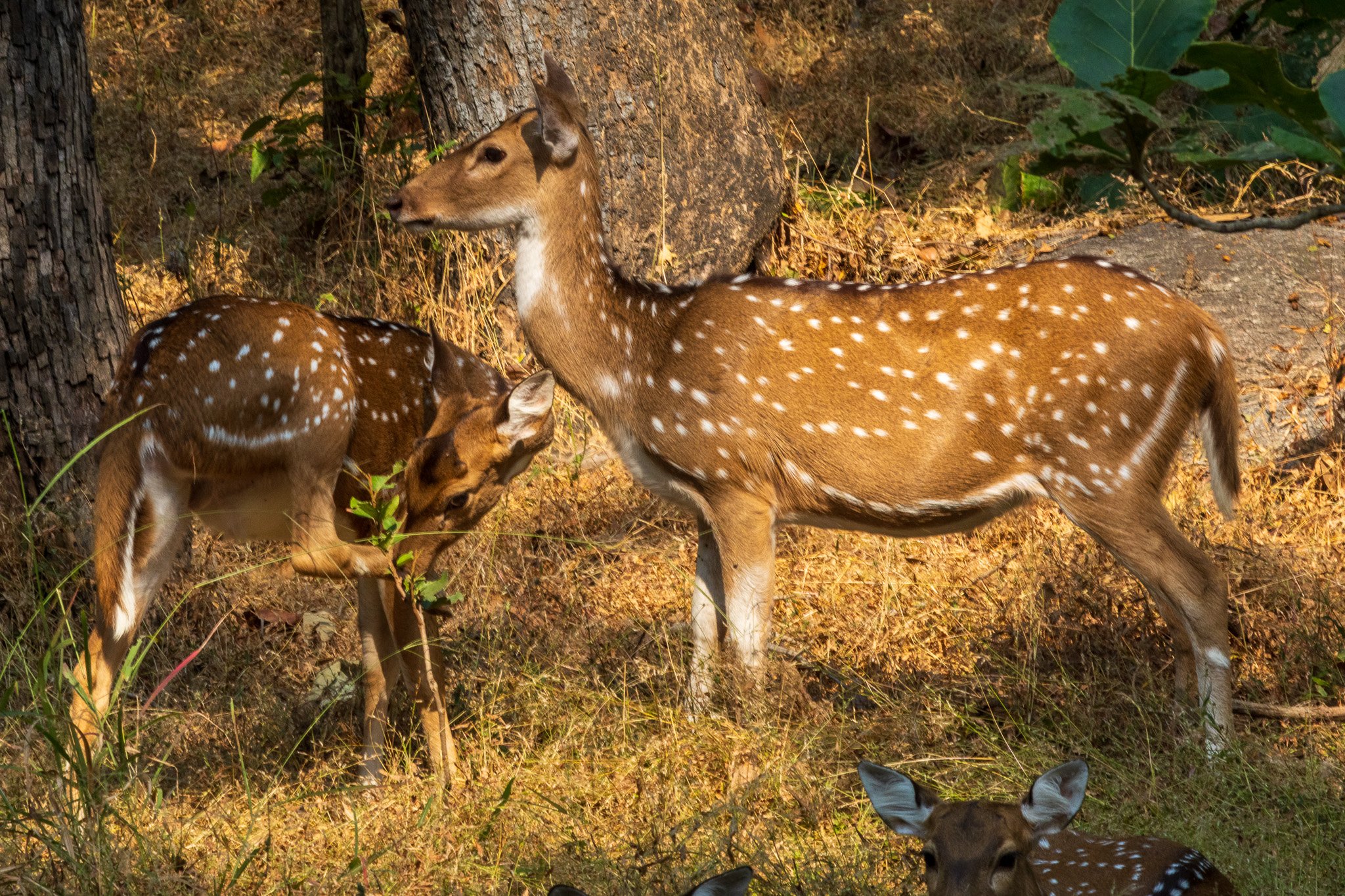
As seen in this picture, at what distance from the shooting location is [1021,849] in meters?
3.67

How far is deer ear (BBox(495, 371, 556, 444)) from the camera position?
16.6 ft

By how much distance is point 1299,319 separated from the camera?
7.56 meters

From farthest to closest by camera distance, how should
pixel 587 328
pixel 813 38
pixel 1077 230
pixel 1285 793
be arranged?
pixel 813 38 → pixel 1077 230 → pixel 587 328 → pixel 1285 793

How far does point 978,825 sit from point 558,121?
121 inches

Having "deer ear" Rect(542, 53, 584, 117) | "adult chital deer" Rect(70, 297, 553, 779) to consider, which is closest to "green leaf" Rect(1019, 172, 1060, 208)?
"deer ear" Rect(542, 53, 584, 117)

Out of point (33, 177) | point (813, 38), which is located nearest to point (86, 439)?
point (33, 177)

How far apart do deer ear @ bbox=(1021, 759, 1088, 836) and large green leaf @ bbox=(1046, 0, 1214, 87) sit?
76.7 inches

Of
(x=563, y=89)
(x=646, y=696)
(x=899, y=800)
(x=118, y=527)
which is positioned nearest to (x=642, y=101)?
(x=563, y=89)

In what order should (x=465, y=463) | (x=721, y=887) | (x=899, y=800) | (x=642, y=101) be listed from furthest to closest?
(x=642, y=101)
(x=465, y=463)
(x=899, y=800)
(x=721, y=887)

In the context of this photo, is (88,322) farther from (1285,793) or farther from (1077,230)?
(1077,230)

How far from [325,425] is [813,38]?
765 centimetres

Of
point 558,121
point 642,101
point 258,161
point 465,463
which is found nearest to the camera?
point 465,463

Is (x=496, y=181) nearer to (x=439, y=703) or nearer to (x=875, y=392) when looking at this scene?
(x=875, y=392)

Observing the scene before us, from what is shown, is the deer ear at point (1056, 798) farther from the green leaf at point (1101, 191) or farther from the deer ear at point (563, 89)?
the green leaf at point (1101, 191)
